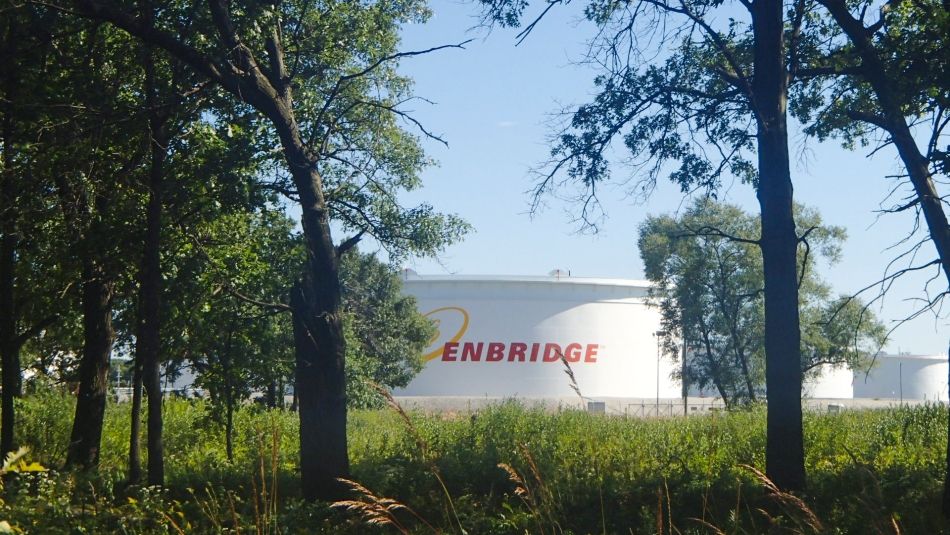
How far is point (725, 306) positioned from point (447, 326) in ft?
121

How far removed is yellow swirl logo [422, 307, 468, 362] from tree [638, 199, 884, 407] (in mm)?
31492

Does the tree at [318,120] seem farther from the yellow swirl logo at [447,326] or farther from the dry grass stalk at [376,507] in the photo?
the yellow swirl logo at [447,326]

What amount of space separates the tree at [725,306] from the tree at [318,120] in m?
25.0

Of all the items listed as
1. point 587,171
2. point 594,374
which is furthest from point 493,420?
point 594,374

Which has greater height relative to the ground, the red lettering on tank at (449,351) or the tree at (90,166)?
the tree at (90,166)

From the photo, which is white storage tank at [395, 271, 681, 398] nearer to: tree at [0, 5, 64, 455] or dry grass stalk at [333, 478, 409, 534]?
tree at [0, 5, 64, 455]

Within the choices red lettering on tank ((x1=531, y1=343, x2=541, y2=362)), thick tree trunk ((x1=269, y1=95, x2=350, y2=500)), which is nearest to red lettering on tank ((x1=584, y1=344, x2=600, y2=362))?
red lettering on tank ((x1=531, y1=343, x2=541, y2=362))

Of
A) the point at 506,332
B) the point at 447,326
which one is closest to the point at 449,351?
the point at 447,326

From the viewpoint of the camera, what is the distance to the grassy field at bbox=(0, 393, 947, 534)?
Answer: 30.5ft

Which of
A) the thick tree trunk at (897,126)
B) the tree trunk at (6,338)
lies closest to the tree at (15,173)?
the tree trunk at (6,338)

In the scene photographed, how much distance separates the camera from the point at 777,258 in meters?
10.9

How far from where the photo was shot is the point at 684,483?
11.2 m

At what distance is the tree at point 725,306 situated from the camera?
135 feet

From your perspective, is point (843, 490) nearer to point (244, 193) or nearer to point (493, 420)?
point (493, 420)
